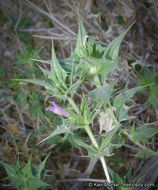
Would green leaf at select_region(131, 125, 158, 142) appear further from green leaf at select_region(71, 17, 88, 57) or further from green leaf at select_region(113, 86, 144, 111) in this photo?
green leaf at select_region(71, 17, 88, 57)

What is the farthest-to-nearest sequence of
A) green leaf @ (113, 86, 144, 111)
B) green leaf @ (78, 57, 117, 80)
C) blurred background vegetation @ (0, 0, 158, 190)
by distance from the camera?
blurred background vegetation @ (0, 0, 158, 190), green leaf @ (113, 86, 144, 111), green leaf @ (78, 57, 117, 80)

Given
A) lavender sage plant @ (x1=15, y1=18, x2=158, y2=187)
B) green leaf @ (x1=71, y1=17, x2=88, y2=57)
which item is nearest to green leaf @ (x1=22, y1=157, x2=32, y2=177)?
lavender sage plant @ (x1=15, y1=18, x2=158, y2=187)

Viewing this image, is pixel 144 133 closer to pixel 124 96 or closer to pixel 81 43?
pixel 124 96

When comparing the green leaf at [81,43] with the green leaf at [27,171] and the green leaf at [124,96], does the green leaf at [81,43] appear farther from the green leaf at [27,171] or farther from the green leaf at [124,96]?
the green leaf at [27,171]

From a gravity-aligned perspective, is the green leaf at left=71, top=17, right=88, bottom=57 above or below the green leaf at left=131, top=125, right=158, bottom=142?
above

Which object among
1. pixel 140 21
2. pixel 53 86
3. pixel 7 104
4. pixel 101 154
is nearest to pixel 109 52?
pixel 53 86

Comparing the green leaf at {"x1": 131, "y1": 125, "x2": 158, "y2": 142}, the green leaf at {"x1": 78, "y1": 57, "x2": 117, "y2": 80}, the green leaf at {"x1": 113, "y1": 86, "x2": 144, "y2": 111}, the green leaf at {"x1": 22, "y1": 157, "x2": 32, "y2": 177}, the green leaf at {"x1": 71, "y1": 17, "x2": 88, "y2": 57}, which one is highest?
the green leaf at {"x1": 71, "y1": 17, "x2": 88, "y2": 57}

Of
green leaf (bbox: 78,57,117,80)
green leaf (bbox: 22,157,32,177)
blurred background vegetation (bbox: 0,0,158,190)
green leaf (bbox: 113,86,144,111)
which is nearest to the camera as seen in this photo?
green leaf (bbox: 78,57,117,80)

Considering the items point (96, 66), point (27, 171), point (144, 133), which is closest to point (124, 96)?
point (96, 66)

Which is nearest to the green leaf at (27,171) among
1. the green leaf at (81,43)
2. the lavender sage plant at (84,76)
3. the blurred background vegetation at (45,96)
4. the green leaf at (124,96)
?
the lavender sage plant at (84,76)

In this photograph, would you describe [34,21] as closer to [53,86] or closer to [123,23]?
[123,23]

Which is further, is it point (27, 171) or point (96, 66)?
point (27, 171)
